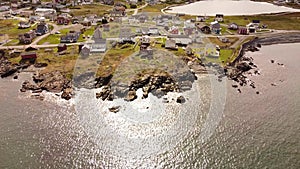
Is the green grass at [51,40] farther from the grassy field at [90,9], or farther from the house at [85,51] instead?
the grassy field at [90,9]

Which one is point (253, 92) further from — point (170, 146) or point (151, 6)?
point (151, 6)

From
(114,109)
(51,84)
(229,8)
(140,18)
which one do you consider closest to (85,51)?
(51,84)

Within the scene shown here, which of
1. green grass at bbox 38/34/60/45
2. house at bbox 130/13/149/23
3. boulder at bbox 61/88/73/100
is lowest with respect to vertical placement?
boulder at bbox 61/88/73/100

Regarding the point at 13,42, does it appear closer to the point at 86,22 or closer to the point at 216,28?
the point at 86,22

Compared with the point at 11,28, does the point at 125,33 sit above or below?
above

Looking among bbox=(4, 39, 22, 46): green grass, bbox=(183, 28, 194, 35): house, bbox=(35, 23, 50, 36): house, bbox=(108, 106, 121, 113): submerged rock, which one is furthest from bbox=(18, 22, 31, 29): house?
bbox=(108, 106, 121, 113): submerged rock

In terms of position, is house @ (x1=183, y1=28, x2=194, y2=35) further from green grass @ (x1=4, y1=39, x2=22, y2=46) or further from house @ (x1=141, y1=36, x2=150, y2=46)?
green grass @ (x1=4, y1=39, x2=22, y2=46)

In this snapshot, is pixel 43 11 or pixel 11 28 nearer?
pixel 11 28
